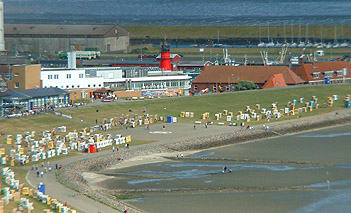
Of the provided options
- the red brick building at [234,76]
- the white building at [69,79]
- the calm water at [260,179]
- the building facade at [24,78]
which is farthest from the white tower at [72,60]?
the calm water at [260,179]

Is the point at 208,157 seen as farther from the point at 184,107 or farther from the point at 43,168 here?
the point at 184,107

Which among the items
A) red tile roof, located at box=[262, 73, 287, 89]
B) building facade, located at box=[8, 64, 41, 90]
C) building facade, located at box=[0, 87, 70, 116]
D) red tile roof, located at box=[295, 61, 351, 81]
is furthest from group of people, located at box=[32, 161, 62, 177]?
red tile roof, located at box=[295, 61, 351, 81]

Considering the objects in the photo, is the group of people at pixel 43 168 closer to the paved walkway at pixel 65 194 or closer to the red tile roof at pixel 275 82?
the paved walkway at pixel 65 194

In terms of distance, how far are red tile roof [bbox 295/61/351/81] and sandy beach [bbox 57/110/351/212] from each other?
63.4 ft

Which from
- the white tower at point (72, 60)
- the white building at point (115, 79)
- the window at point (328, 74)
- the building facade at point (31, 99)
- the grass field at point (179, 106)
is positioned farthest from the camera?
the window at point (328, 74)

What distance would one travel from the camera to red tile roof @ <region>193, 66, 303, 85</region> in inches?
3489

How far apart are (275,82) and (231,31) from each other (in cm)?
7495

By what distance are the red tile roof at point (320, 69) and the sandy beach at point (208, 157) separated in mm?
19315

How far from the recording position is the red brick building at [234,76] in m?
88.1

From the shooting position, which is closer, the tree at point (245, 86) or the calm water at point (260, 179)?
the calm water at point (260, 179)

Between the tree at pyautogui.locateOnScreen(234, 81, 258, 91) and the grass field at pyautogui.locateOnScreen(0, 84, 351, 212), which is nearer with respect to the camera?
the grass field at pyautogui.locateOnScreen(0, 84, 351, 212)

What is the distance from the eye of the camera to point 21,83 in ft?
241

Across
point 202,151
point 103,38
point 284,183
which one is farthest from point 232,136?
point 103,38

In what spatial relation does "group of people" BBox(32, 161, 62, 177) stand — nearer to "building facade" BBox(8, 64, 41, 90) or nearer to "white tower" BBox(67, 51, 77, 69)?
"building facade" BBox(8, 64, 41, 90)
